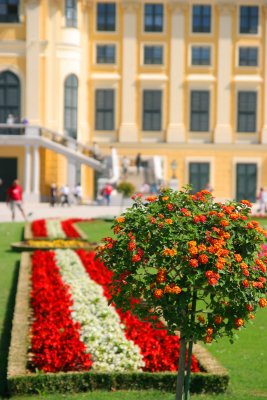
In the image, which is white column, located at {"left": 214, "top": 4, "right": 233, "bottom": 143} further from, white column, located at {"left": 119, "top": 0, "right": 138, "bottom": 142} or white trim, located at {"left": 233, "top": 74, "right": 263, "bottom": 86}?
white column, located at {"left": 119, "top": 0, "right": 138, "bottom": 142}

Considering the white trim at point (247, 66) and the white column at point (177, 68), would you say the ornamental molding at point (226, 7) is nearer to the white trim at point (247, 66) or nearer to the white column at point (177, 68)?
the white trim at point (247, 66)

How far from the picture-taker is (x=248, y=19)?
51062 mm

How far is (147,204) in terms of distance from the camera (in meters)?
8.59

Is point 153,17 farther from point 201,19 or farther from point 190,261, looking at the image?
point 190,261

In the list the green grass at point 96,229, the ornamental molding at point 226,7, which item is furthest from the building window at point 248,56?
the green grass at point 96,229

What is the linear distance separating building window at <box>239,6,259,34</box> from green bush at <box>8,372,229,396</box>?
4256cm

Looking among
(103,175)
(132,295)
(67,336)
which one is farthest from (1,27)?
(132,295)

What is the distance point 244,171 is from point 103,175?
850cm

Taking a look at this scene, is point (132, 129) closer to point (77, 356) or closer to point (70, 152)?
point (70, 152)

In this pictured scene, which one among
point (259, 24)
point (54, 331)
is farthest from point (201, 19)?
point (54, 331)

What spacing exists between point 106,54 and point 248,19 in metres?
8.16

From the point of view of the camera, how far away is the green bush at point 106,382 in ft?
33.0

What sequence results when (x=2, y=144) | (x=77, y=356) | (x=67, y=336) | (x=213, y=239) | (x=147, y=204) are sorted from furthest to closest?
(x=2, y=144) < (x=67, y=336) < (x=77, y=356) < (x=147, y=204) < (x=213, y=239)

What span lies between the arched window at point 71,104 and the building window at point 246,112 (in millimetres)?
9179
